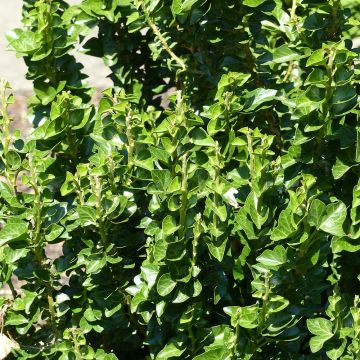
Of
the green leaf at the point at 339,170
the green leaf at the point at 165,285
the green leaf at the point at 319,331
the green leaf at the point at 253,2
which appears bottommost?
the green leaf at the point at 319,331

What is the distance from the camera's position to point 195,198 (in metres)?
2.51

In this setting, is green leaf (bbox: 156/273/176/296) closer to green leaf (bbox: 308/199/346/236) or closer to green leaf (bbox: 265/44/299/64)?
green leaf (bbox: 308/199/346/236)

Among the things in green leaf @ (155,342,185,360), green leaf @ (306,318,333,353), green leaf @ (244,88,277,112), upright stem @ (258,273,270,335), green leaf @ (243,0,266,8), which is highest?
green leaf @ (243,0,266,8)

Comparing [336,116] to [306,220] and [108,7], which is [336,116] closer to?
[306,220]

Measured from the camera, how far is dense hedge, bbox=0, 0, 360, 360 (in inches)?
98.8

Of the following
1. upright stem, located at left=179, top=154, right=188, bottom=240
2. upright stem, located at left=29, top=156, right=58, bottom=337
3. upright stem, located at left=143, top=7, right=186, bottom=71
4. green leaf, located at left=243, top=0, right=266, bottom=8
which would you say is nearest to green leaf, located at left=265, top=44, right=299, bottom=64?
green leaf, located at left=243, top=0, right=266, bottom=8

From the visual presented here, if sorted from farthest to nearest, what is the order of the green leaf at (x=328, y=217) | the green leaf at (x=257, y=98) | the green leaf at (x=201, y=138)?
the green leaf at (x=257, y=98) < the green leaf at (x=201, y=138) < the green leaf at (x=328, y=217)

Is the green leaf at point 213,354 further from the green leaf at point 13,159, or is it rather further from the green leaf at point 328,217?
the green leaf at point 13,159

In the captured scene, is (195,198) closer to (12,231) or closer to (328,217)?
(328,217)

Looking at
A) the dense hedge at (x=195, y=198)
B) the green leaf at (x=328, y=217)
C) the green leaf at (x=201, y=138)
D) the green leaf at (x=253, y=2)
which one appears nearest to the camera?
the green leaf at (x=328, y=217)

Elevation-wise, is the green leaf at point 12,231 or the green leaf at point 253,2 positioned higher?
the green leaf at point 253,2

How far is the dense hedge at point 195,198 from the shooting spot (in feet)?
8.23

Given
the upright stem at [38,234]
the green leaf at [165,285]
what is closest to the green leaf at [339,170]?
the green leaf at [165,285]

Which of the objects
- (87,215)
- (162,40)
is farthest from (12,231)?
(162,40)
